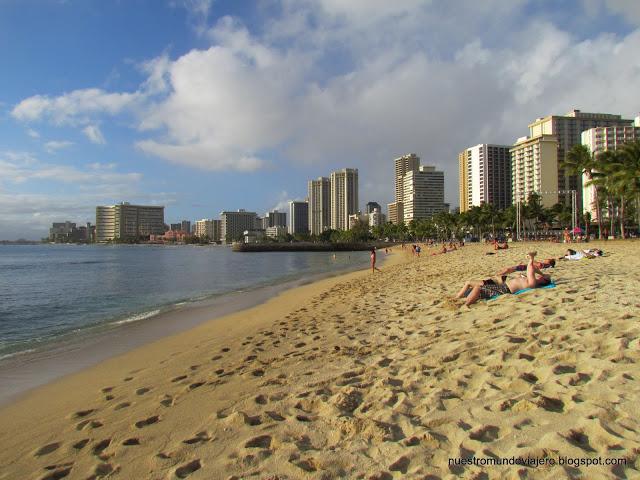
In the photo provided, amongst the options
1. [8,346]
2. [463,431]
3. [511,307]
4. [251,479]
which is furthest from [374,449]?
[8,346]

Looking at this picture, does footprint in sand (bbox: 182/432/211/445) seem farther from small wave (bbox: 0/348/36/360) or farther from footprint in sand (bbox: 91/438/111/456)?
small wave (bbox: 0/348/36/360)

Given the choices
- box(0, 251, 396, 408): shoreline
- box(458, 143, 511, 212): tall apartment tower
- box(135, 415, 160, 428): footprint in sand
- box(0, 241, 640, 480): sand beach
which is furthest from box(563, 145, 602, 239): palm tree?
box(458, 143, 511, 212): tall apartment tower

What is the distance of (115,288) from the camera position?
984 inches

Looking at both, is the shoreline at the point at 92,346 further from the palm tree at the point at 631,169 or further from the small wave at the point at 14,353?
the palm tree at the point at 631,169

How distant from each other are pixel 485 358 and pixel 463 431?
1.83 metres

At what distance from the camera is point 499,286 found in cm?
884

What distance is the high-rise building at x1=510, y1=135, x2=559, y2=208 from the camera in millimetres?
111750

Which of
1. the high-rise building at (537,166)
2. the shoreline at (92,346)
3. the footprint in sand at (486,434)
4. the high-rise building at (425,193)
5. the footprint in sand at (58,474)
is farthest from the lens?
the high-rise building at (425,193)

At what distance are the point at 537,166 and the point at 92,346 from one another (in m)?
123

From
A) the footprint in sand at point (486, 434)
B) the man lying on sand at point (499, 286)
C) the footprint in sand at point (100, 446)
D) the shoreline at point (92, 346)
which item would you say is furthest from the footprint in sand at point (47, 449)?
the man lying on sand at point (499, 286)

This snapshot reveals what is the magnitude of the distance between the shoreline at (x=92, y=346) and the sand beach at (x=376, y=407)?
27.4 inches

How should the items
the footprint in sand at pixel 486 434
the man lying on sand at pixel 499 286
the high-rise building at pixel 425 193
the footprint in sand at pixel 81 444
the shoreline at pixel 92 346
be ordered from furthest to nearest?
the high-rise building at pixel 425 193 → the man lying on sand at pixel 499 286 → the shoreline at pixel 92 346 → the footprint in sand at pixel 81 444 → the footprint in sand at pixel 486 434

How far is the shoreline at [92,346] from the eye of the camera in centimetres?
732

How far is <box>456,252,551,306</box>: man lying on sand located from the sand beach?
97 centimetres
